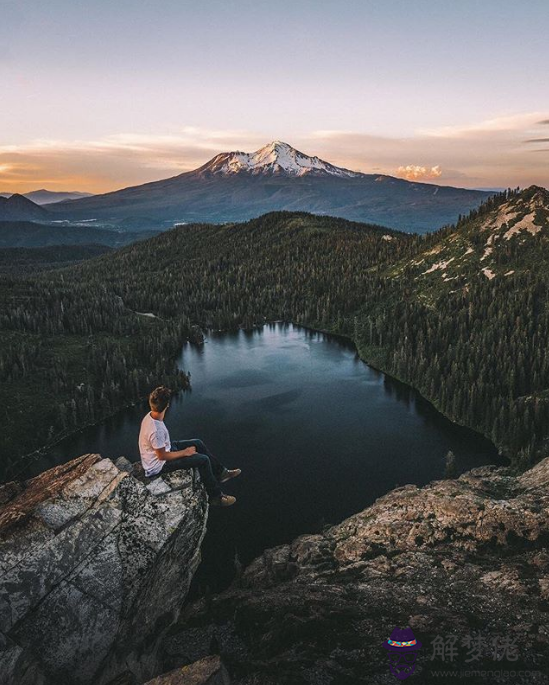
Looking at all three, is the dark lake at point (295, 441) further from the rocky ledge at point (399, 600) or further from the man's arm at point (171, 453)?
the man's arm at point (171, 453)

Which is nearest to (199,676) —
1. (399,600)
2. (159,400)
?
(159,400)

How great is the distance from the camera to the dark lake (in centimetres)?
4738

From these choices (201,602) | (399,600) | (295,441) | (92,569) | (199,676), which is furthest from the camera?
(295,441)

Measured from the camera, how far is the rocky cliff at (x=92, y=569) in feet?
51.8

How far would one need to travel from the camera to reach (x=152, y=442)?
65.4ft

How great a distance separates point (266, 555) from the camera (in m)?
36.8

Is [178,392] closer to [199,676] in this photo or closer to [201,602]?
[201,602]

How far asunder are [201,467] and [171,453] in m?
2.44

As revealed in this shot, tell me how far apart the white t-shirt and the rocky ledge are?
950 centimetres

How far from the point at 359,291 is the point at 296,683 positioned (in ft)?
473

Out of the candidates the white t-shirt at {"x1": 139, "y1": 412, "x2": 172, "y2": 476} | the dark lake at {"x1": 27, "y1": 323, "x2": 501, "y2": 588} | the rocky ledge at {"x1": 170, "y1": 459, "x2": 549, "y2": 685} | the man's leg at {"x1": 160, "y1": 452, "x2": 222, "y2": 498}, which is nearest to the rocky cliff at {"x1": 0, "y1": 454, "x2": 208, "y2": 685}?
the man's leg at {"x1": 160, "y1": 452, "x2": 222, "y2": 498}

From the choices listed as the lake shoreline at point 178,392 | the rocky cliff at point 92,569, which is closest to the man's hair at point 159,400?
the rocky cliff at point 92,569

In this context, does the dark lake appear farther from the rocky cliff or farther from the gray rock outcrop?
the gray rock outcrop

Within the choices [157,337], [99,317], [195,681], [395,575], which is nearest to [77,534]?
[195,681]
